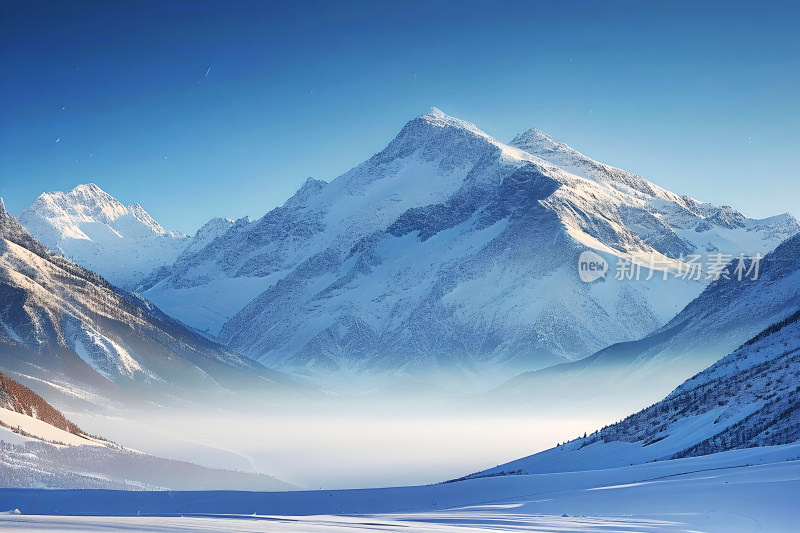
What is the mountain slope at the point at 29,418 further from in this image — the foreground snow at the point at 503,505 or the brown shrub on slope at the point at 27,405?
the foreground snow at the point at 503,505

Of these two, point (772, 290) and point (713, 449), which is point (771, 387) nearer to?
point (713, 449)

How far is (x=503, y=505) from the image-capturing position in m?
30.7

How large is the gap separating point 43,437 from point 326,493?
56578mm

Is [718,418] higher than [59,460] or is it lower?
lower

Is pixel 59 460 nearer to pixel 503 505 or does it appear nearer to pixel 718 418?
pixel 718 418

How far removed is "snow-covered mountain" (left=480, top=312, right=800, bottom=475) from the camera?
1724 inches

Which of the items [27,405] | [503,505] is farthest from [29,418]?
[503,505]

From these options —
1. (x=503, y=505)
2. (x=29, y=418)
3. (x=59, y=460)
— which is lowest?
(x=503, y=505)

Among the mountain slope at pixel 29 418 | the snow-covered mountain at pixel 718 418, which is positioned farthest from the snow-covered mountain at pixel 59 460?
the snow-covered mountain at pixel 718 418

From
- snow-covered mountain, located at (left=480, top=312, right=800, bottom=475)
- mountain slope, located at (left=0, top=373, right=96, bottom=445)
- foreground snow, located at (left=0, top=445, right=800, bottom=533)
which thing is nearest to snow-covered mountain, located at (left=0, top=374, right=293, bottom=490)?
mountain slope, located at (left=0, top=373, right=96, bottom=445)

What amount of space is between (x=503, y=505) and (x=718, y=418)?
72.9 ft

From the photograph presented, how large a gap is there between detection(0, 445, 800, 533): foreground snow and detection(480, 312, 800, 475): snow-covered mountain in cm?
916

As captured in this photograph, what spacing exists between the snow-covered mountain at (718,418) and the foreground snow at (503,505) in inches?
361

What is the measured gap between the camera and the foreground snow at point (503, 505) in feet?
77.0
